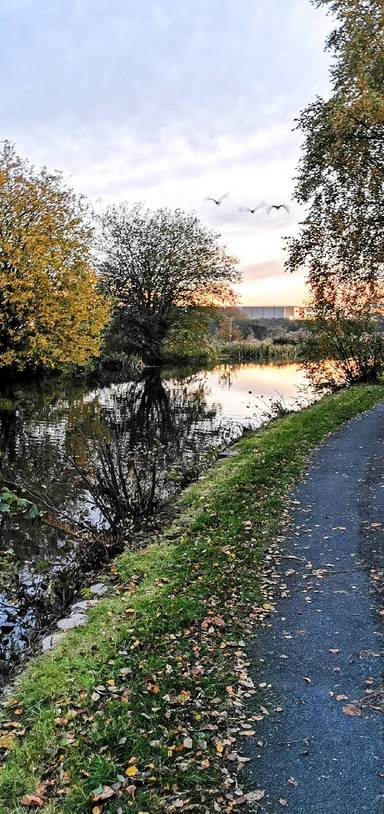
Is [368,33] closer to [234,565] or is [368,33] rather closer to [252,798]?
[234,565]

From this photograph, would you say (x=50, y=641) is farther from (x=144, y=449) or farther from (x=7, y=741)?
(x=144, y=449)

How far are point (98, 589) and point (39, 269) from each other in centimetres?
1791

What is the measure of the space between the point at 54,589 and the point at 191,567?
1.56 m

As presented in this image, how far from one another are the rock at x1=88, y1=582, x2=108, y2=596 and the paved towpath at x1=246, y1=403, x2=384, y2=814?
1879 mm

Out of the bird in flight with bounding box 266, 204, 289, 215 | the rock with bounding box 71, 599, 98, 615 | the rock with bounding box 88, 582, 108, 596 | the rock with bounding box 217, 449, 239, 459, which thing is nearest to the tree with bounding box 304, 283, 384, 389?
the bird in flight with bounding box 266, 204, 289, 215

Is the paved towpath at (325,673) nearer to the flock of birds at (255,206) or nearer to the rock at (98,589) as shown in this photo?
the rock at (98,589)

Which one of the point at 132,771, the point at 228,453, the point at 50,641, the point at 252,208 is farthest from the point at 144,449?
the point at 132,771

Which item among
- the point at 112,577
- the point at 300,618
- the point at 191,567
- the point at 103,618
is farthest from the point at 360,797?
the point at 112,577

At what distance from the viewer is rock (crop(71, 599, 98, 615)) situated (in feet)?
17.2

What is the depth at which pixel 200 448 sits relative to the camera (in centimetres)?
1352

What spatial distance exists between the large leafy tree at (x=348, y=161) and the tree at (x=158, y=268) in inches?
980

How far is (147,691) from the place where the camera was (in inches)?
149

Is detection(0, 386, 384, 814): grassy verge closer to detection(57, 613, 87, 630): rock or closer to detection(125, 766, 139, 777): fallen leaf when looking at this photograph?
detection(125, 766, 139, 777): fallen leaf

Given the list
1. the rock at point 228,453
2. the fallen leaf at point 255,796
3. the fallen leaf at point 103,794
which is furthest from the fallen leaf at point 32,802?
the rock at point 228,453
